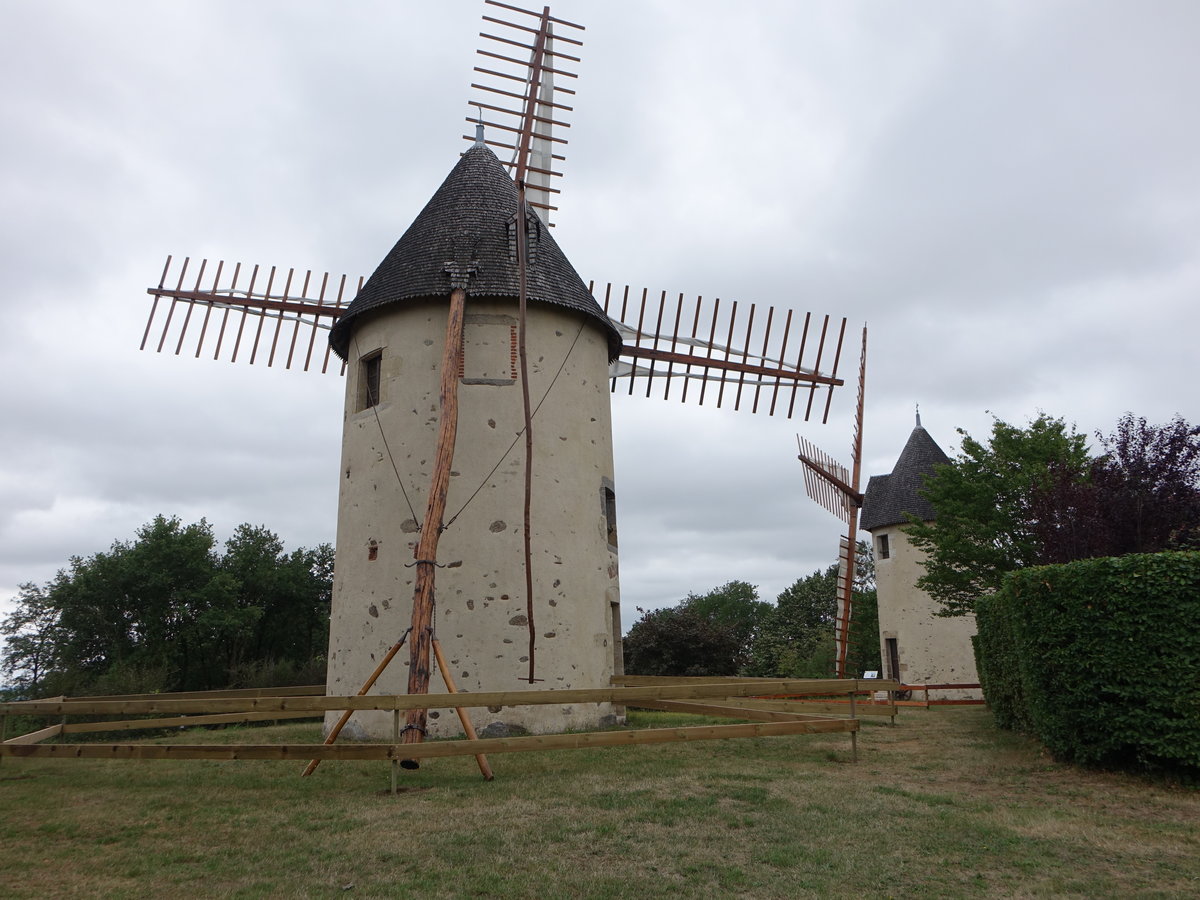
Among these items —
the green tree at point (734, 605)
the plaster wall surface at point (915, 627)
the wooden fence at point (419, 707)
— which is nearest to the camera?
the wooden fence at point (419, 707)

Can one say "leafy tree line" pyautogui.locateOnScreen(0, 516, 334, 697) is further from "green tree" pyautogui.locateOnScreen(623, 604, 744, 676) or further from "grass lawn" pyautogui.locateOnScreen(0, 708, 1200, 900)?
"grass lawn" pyautogui.locateOnScreen(0, 708, 1200, 900)

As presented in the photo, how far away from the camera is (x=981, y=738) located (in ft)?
35.5

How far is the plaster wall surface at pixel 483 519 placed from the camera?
11.0 metres

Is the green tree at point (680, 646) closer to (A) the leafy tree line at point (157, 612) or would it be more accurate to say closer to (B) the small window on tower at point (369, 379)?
(A) the leafy tree line at point (157, 612)

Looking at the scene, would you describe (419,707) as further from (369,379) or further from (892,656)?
(892,656)

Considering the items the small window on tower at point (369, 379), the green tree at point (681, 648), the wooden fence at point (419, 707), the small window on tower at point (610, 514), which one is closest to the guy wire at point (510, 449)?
the small window on tower at point (610, 514)

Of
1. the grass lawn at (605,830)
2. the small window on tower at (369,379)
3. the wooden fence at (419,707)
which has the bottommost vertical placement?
the grass lawn at (605,830)

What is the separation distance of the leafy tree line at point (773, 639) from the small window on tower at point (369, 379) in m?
18.2

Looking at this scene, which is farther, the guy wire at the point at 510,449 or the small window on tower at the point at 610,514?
the small window on tower at the point at 610,514

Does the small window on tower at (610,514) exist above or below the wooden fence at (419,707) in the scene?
above

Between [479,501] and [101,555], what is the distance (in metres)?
24.4

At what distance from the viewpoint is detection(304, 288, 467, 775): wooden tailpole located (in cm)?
815

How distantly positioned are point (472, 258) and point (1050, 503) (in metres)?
9.87

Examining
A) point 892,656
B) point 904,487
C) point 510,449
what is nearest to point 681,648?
point 892,656
